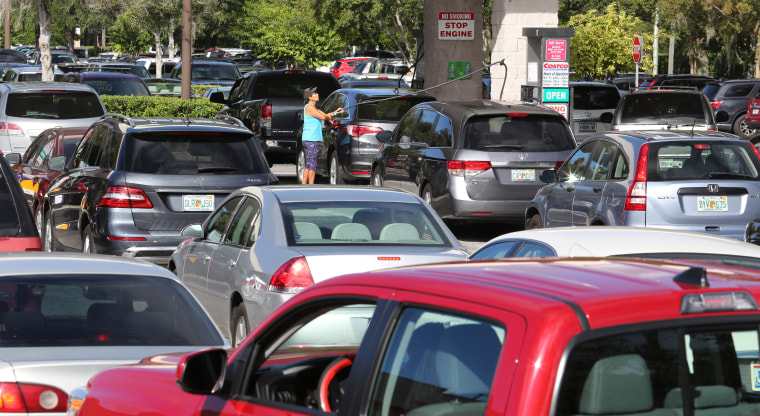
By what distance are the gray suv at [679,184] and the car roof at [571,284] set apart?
7763 millimetres

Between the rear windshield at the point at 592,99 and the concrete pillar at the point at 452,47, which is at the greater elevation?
the concrete pillar at the point at 452,47

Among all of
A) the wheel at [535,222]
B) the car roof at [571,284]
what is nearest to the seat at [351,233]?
the car roof at [571,284]

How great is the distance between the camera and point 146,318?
608 centimetres

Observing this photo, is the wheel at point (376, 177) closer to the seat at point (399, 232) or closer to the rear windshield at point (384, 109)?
the rear windshield at point (384, 109)

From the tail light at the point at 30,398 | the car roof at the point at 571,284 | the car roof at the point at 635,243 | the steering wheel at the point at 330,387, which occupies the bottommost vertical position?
the tail light at the point at 30,398

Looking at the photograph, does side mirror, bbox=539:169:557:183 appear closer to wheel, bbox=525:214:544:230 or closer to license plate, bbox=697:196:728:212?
wheel, bbox=525:214:544:230

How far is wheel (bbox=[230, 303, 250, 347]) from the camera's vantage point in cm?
845

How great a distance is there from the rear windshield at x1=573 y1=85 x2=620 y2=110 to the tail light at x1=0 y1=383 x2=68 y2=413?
890 inches

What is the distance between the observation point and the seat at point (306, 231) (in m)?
8.33

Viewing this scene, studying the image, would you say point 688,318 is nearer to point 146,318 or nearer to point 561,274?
point 561,274

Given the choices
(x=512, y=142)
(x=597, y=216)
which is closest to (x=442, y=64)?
(x=512, y=142)

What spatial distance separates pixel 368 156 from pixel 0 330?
13509mm

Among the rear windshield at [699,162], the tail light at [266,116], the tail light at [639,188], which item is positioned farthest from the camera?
the tail light at [266,116]

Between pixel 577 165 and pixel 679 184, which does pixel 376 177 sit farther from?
pixel 679 184
